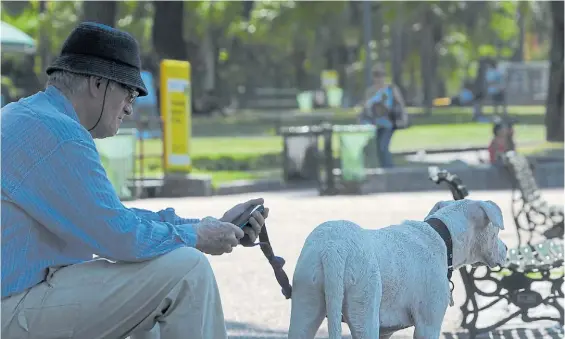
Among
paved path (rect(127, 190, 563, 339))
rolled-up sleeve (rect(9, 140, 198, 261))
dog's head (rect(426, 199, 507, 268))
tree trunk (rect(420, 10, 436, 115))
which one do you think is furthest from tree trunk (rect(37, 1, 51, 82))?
rolled-up sleeve (rect(9, 140, 198, 261))

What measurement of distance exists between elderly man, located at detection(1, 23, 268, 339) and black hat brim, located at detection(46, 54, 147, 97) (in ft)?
0.64

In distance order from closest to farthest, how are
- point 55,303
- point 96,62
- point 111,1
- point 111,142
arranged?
point 55,303
point 96,62
point 111,142
point 111,1

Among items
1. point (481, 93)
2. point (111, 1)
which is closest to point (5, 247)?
point (111, 1)

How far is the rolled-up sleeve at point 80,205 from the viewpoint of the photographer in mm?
3824

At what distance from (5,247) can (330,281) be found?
151cm

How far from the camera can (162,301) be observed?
386 cm

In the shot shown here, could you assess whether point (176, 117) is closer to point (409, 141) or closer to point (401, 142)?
point (401, 142)

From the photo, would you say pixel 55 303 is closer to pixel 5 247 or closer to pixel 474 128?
pixel 5 247

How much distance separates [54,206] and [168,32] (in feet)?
105

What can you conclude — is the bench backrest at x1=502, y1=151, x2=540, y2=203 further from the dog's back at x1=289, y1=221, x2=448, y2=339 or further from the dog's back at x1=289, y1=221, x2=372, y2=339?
the dog's back at x1=289, y1=221, x2=372, y2=339

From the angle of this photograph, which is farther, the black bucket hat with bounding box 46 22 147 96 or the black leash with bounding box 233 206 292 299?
the black leash with bounding box 233 206 292 299

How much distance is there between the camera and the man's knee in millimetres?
3840

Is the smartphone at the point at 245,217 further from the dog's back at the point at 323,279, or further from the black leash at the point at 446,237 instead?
the black leash at the point at 446,237

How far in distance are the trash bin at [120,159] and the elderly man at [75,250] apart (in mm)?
12060
